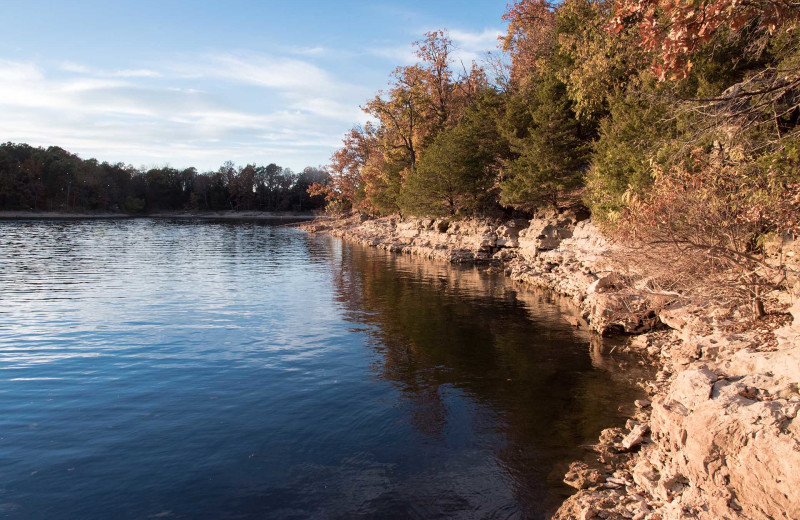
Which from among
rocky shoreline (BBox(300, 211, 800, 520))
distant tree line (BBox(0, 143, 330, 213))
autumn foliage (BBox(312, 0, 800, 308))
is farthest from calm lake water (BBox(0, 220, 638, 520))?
distant tree line (BBox(0, 143, 330, 213))

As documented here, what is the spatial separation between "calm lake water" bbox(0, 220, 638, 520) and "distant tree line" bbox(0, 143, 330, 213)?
84.2 meters

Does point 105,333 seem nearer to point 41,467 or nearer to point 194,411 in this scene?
point 194,411

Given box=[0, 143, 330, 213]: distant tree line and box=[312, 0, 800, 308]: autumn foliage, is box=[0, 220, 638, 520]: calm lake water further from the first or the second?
box=[0, 143, 330, 213]: distant tree line

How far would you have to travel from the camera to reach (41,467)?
761cm

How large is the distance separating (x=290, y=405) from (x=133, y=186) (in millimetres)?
135688

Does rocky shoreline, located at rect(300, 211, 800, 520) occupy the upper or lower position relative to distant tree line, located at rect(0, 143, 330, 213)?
lower

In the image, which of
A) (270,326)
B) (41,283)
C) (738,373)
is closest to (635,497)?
(738,373)

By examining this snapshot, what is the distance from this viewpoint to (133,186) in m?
127

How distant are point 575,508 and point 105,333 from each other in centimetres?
1384

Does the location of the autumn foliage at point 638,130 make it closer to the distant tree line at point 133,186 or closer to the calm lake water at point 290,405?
the calm lake water at point 290,405

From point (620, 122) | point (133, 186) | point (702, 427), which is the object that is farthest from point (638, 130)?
point (133, 186)

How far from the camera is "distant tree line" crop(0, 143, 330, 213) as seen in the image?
94750 mm

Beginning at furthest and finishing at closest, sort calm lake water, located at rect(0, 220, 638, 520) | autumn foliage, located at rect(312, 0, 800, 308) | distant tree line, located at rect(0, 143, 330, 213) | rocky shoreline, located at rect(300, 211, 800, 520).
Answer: distant tree line, located at rect(0, 143, 330, 213), autumn foliage, located at rect(312, 0, 800, 308), calm lake water, located at rect(0, 220, 638, 520), rocky shoreline, located at rect(300, 211, 800, 520)

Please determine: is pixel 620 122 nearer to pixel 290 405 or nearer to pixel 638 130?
pixel 638 130
